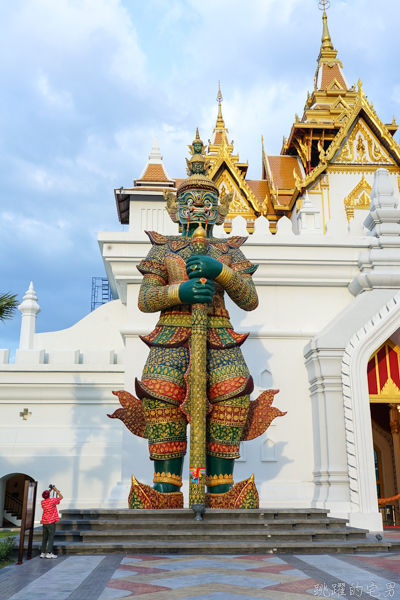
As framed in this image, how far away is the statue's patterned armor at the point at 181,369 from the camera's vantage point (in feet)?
18.4

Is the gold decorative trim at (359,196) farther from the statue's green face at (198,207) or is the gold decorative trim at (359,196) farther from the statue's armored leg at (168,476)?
the statue's armored leg at (168,476)

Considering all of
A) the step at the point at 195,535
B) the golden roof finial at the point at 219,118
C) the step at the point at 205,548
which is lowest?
the step at the point at 205,548

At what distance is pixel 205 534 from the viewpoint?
4.79 m

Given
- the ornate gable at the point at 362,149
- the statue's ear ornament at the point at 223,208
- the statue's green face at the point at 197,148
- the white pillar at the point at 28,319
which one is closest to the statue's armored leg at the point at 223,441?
the statue's ear ornament at the point at 223,208

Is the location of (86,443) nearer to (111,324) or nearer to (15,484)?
(111,324)

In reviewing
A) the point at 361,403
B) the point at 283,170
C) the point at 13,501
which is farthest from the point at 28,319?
the point at 283,170

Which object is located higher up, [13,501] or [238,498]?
[238,498]

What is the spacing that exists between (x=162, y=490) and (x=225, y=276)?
7.24 ft

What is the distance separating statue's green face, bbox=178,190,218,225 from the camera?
20.4 ft

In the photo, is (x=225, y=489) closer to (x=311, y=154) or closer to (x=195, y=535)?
(x=195, y=535)

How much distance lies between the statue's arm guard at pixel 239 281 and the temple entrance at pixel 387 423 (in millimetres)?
2749

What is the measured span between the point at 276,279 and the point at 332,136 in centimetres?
1984

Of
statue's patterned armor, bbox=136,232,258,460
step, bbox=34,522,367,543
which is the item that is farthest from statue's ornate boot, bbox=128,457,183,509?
step, bbox=34,522,367,543

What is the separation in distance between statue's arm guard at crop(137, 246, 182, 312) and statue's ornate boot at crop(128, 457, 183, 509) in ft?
5.13
